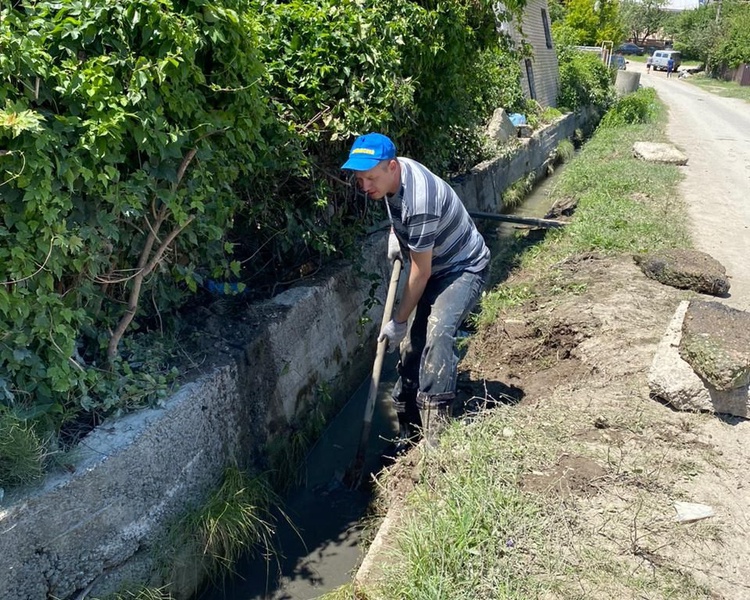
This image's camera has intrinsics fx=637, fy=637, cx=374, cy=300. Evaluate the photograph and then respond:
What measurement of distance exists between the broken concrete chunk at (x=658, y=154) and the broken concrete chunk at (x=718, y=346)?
28.4ft

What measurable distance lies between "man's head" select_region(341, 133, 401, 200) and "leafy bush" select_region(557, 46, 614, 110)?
17.8 meters

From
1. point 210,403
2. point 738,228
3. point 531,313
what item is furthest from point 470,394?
point 738,228

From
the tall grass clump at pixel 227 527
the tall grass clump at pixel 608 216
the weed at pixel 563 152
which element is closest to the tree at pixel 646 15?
the weed at pixel 563 152

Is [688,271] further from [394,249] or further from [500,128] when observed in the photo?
[500,128]

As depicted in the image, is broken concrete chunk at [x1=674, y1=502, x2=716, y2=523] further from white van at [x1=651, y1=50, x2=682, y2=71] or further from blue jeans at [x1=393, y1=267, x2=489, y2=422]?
white van at [x1=651, y1=50, x2=682, y2=71]

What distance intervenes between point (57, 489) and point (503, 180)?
9.59m

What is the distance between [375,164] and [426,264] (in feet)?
2.07

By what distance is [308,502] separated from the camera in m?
4.20

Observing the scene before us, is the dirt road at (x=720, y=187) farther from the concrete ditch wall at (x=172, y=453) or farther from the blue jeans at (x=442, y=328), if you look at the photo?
the concrete ditch wall at (x=172, y=453)

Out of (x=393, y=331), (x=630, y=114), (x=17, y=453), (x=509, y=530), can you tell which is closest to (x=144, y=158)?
(x=17, y=453)

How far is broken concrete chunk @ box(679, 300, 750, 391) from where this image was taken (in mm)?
3557

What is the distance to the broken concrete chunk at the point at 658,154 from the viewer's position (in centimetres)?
1180

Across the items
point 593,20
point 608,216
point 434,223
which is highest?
point 593,20

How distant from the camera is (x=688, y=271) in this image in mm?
5812
